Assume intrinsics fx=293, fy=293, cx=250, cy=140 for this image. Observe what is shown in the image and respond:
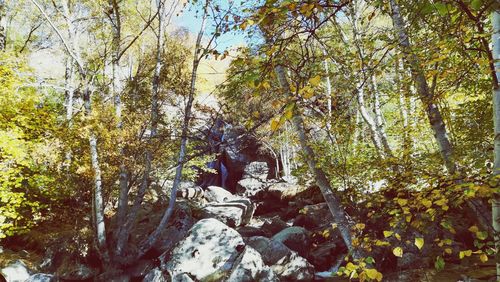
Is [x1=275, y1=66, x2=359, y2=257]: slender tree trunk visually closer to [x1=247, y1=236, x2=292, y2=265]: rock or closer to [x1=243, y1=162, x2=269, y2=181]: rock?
[x1=247, y1=236, x2=292, y2=265]: rock

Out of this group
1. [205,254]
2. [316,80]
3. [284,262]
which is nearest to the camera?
[316,80]

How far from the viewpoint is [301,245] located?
35.8 feet

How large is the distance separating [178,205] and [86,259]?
4.35 meters

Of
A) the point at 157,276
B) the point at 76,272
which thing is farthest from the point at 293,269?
the point at 76,272

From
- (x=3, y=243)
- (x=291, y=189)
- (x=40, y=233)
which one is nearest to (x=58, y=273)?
(x=40, y=233)

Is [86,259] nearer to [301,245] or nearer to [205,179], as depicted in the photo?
[301,245]

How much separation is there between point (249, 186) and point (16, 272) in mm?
19386

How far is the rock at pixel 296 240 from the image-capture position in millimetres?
10781

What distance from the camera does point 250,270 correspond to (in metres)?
7.33

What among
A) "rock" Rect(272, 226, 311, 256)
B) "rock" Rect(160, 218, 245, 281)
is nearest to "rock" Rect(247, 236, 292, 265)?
"rock" Rect(160, 218, 245, 281)

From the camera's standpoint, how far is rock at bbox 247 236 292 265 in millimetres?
9079

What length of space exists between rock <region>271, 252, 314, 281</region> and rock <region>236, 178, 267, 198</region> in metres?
16.3

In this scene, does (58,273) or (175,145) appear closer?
(58,273)

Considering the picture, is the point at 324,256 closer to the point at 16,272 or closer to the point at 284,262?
the point at 284,262
